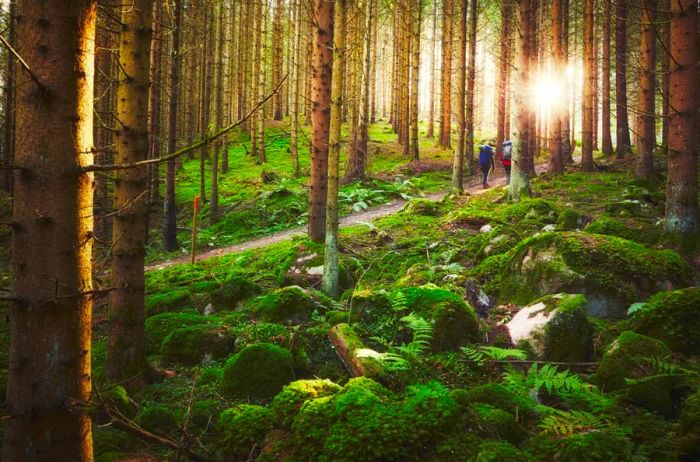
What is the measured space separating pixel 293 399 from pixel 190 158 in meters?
32.4

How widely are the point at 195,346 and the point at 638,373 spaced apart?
16.3ft

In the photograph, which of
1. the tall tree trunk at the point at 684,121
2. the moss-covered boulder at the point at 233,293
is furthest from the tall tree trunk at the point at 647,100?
the moss-covered boulder at the point at 233,293

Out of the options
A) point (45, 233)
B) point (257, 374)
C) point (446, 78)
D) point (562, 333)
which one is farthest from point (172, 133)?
point (446, 78)

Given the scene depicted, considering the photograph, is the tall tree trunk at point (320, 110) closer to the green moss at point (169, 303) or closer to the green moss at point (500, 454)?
the green moss at point (169, 303)

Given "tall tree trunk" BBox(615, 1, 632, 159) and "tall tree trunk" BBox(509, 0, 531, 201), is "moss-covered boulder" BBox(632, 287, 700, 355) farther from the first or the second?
"tall tree trunk" BBox(615, 1, 632, 159)

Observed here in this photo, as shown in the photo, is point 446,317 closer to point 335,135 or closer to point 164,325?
point 335,135

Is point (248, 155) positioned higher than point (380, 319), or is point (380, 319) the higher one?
point (248, 155)

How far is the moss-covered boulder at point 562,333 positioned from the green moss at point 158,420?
3.61 metres

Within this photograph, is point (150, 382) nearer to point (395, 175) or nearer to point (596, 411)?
point (596, 411)

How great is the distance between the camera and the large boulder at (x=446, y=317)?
4957mm

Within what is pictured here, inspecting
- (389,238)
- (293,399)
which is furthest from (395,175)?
(293,399)

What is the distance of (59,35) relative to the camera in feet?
7.52

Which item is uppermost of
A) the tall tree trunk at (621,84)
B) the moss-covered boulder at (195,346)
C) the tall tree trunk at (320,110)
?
the tall tree trunk at (621,84)

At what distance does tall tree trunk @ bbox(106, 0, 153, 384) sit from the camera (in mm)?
5070
